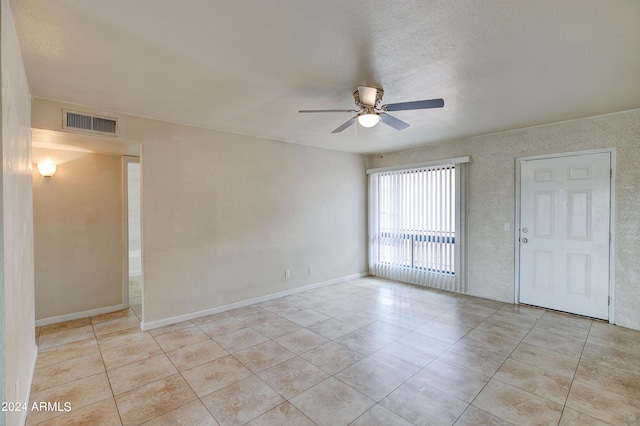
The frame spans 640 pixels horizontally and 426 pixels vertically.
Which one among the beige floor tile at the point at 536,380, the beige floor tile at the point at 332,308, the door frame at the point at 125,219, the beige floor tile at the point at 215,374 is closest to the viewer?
the beige floor tile at the point at 536,380

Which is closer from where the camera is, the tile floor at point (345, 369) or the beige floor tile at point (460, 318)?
the tile floor at point (345, 369)

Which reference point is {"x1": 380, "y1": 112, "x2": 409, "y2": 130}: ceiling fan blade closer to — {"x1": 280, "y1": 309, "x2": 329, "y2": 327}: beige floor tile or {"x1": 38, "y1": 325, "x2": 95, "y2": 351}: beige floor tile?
{"x1": 280, "y1": 309, "x2": 329, "y2": 327}: beige floor tile

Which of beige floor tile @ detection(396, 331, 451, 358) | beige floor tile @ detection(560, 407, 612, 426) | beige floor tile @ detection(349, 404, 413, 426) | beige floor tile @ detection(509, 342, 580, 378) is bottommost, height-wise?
beige floor tile @ detection(349, 404, 413, 426)

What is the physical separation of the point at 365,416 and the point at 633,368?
259 cm

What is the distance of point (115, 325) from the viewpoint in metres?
3.82

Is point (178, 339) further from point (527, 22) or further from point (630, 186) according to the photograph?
point (630, 186)

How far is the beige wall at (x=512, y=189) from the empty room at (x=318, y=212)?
3 centimetres

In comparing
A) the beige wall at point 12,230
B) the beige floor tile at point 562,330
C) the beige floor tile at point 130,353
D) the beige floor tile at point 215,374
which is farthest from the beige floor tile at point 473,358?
the beige wall at point 12,230

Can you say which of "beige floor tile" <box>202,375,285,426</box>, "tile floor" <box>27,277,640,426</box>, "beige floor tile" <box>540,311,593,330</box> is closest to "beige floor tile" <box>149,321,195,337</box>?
"tile floor" <box>27,277,640,426</box>

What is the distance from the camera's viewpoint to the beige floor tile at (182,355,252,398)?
96.8 inches

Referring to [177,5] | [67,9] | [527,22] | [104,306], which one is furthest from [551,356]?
[104,306]

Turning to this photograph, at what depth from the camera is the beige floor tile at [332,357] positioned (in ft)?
9.06

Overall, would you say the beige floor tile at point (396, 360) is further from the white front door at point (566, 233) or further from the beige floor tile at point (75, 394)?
the white front door at point (566, 233)

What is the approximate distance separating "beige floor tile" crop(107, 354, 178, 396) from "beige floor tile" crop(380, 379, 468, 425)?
1.97 m
